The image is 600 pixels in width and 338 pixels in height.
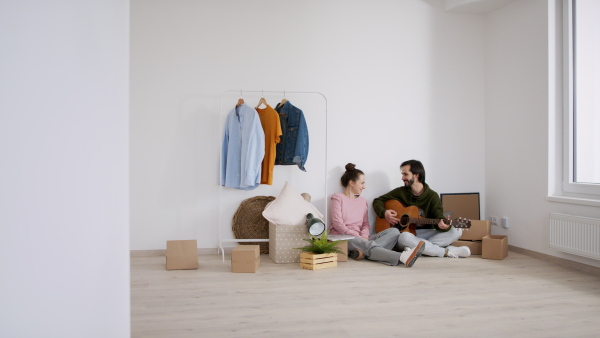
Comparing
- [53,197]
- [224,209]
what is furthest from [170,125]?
[53,197]

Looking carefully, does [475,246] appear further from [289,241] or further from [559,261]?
[289,241]

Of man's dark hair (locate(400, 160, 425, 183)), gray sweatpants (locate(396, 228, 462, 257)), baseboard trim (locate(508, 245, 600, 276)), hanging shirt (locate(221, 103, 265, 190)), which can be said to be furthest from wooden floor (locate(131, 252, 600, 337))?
man's dark hair (locate(400, 160, 425, 183))

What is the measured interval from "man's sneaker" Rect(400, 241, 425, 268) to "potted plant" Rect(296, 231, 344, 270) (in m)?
0.52

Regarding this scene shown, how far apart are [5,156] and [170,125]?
452 centimetres

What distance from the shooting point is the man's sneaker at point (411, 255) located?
4113 millimetres

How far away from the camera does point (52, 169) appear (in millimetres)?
464

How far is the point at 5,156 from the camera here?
1.28 ft

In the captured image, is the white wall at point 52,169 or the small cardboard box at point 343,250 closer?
the white wall at point 52,169

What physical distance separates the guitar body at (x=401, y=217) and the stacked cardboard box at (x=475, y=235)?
1.45ft

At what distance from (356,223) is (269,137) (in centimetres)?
112

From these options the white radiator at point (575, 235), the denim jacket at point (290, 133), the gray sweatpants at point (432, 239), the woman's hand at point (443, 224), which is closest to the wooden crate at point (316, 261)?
the gray sweatpants at point (432, 239)

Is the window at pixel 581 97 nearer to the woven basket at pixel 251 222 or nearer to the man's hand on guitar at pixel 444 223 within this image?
the man's hand on guitar at pixel 444 223

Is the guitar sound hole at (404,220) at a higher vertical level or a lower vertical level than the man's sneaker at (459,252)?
higher

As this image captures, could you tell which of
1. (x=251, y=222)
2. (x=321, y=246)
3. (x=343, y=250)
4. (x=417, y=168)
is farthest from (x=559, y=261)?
(x=251, y=222)
